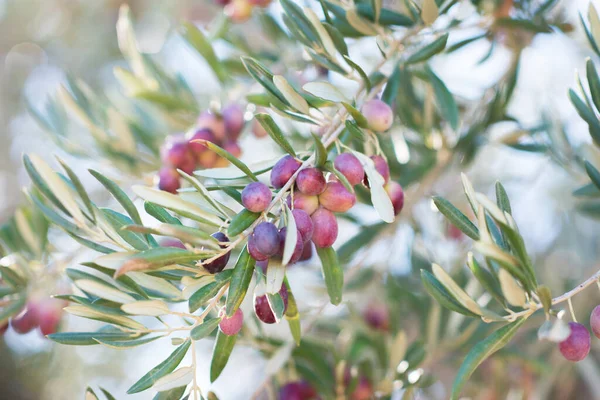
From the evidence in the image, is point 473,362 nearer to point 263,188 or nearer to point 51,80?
point 263,188

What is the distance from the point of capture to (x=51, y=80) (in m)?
3.28

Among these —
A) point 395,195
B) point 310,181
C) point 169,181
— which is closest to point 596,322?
point 395,195

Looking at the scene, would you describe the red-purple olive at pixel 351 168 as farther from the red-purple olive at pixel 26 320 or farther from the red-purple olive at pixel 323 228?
the red-purple olive at pixel 26 320

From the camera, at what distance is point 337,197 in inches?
32.9

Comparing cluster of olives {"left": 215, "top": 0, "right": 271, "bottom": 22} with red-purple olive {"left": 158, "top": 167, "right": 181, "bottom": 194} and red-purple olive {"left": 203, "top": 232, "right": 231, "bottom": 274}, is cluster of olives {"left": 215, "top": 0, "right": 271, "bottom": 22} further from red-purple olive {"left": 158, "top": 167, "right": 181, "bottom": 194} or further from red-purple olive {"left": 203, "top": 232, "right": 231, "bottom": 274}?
red-purple olive {"left": 203, "top": 232, "right": 231, "bottom": 274}

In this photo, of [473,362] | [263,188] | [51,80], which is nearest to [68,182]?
[263,188]

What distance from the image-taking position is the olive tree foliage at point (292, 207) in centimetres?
77

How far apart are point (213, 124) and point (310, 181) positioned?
59cm

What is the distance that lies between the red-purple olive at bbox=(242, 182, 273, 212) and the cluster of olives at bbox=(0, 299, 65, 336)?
0.66m

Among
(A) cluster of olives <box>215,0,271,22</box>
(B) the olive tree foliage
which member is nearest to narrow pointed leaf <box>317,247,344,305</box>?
(B) the olive tree foliage

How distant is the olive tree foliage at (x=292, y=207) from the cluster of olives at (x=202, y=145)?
0.05 m

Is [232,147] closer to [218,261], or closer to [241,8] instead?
[241,8]

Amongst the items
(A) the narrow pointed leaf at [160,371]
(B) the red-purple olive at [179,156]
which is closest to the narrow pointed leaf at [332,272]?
(A) the narrow pointed leaf at [160,371]

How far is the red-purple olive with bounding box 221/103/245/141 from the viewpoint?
52.4 inches
